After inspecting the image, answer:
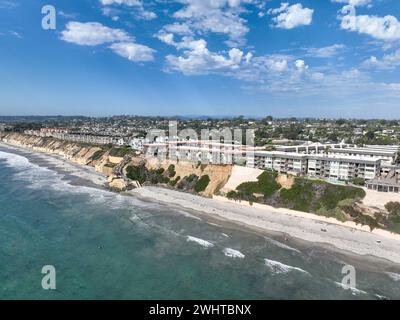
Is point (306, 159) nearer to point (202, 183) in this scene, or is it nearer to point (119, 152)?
point (202, 183)

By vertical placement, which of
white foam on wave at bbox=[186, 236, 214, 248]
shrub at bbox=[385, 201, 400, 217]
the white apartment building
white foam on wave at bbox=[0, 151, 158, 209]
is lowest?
white foam on wave at bbox=[186, 236, 214, 248]

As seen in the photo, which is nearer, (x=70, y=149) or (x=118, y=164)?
(x=118, y=164)

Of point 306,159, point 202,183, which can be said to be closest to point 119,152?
point 202,183

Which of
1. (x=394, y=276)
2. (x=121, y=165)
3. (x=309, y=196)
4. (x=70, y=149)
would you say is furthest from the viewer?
(x=70, y=149)

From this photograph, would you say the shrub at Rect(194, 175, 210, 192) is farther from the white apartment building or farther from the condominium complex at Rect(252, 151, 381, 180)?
the white apartment building

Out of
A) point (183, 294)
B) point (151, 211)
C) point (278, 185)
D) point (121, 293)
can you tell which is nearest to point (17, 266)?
point (121, 293)

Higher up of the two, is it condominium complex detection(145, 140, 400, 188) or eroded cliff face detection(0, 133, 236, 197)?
condominium complex detection(145, 140, 400, 188)

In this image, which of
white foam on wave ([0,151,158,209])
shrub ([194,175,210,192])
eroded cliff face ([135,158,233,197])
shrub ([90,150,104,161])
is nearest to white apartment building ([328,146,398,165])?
eroded cliff face ([135,158,233,197])
